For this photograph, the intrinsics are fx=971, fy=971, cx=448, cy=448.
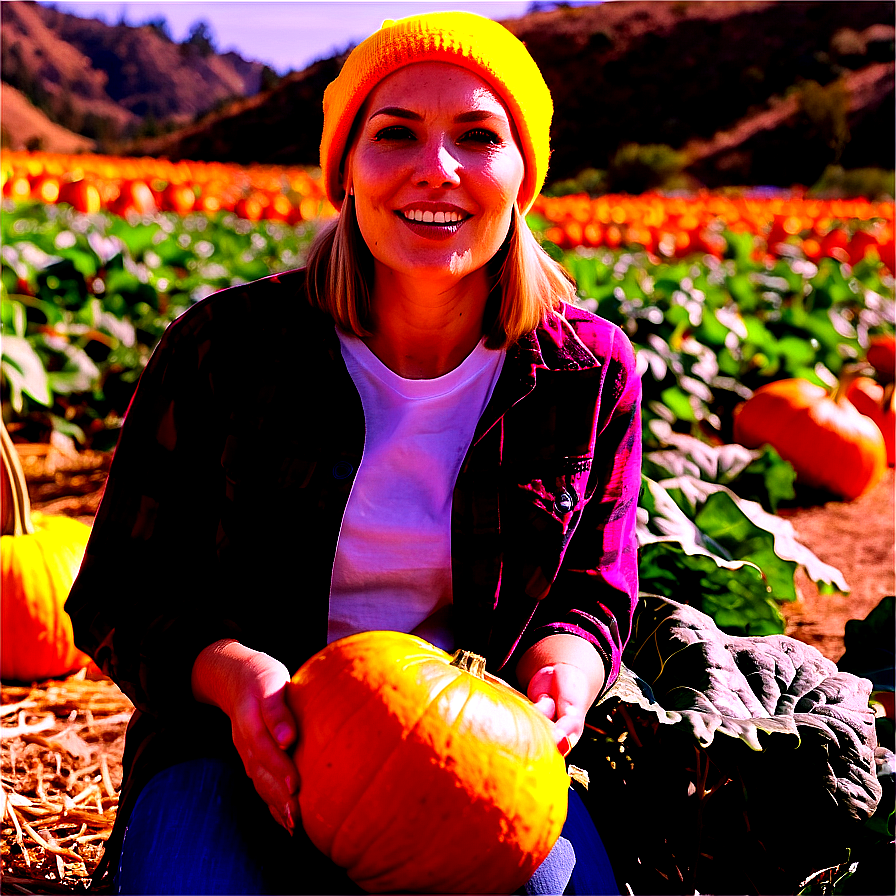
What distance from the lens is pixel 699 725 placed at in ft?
5.36

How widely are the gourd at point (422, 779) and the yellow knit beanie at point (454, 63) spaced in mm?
1028

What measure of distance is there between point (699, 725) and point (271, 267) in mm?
5332

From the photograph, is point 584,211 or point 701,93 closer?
point 584,211

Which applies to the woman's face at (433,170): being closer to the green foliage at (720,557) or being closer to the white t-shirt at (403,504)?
the white t-shirt at (403,504)

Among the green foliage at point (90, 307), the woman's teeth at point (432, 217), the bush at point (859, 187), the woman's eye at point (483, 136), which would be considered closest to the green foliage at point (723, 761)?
the woman's teeth at point (432, 217)

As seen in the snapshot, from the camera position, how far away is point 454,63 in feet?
5.72

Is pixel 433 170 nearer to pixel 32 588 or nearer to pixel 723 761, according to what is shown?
pixel 723 761

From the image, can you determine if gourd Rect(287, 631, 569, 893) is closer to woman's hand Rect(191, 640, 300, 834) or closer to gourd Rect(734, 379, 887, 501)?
woman's hand Rect(191, 640, 300, 834)

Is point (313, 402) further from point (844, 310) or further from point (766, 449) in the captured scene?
point (844, 310)

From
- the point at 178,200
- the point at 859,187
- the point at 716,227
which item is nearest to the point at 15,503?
the point at 178,200

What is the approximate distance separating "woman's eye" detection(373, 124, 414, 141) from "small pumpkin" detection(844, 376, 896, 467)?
4.10 metres

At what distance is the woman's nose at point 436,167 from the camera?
5.63 feet

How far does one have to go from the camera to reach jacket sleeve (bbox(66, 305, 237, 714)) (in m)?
1.66

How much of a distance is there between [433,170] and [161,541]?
32.4 inches
